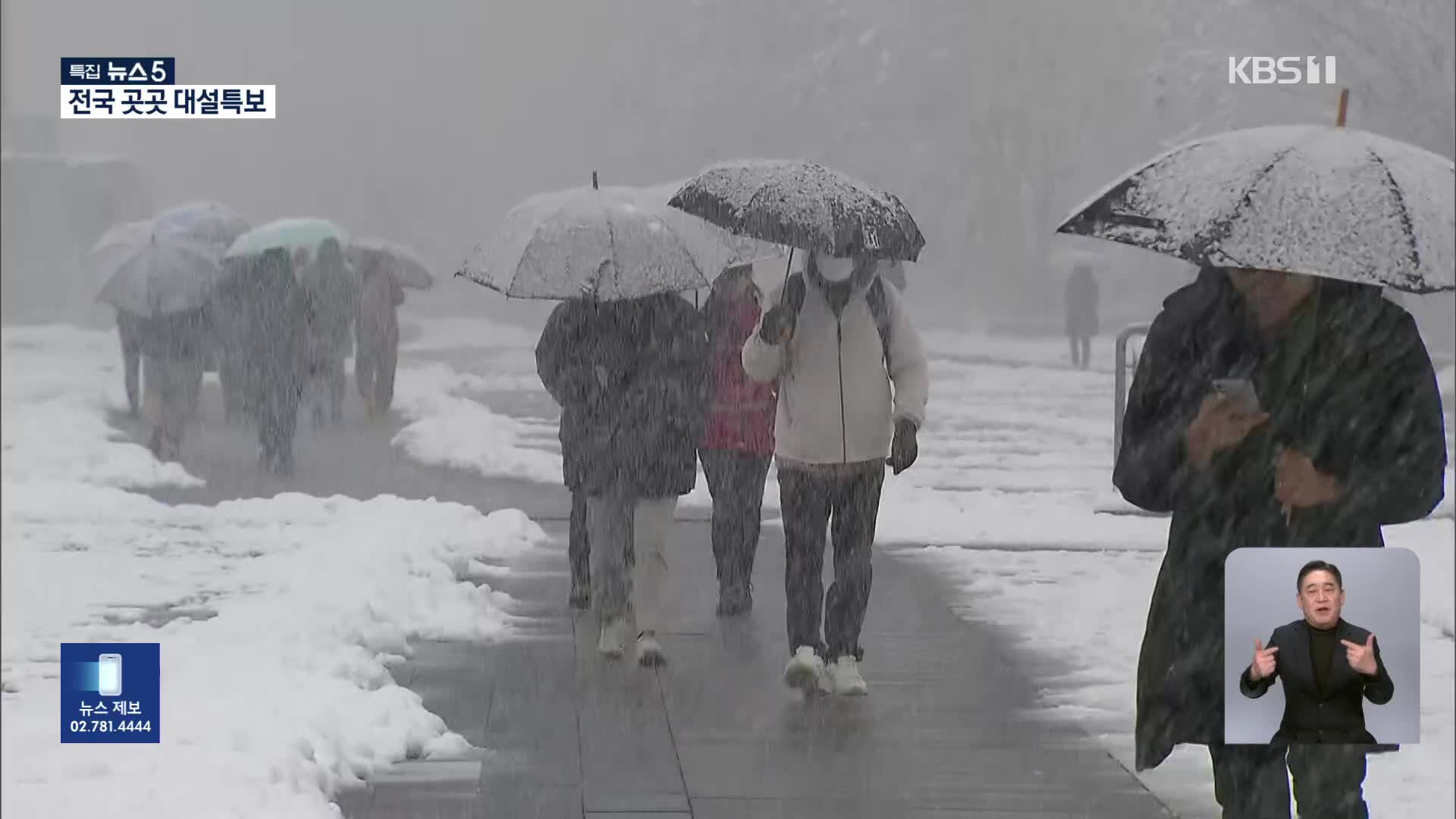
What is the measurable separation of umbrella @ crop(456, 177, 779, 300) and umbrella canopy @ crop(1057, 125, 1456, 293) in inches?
125

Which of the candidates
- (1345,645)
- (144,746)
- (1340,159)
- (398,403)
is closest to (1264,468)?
(1345,645)

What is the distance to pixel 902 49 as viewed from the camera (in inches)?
1261

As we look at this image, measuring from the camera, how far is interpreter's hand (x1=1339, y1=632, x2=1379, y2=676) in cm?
438

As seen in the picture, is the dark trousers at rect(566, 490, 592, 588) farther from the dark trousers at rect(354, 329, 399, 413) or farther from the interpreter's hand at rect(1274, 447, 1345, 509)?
the dark trousers at rect(354, 329, 399, 413)

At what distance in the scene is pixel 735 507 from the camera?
348 inches

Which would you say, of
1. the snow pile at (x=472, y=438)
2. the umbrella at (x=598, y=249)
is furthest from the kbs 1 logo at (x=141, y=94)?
the snow pile at (x=472, y=438)

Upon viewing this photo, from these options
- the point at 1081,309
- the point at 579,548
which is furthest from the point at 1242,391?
the point at 1081,309

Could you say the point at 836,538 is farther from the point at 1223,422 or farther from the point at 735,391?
the point at 1223,422

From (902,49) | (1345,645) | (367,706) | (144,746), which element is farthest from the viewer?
(902,49)

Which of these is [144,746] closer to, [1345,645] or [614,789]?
[614,789]

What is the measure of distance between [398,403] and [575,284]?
15.0 metres

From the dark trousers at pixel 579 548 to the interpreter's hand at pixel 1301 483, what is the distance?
4.82 m

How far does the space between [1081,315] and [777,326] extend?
2479cm

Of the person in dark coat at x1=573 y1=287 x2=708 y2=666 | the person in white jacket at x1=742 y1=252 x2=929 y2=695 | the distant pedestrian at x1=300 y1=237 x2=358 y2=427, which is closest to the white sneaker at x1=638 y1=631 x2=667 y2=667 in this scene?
the person in dark coat at x1=573 y1=287 x2=708 y2=666
